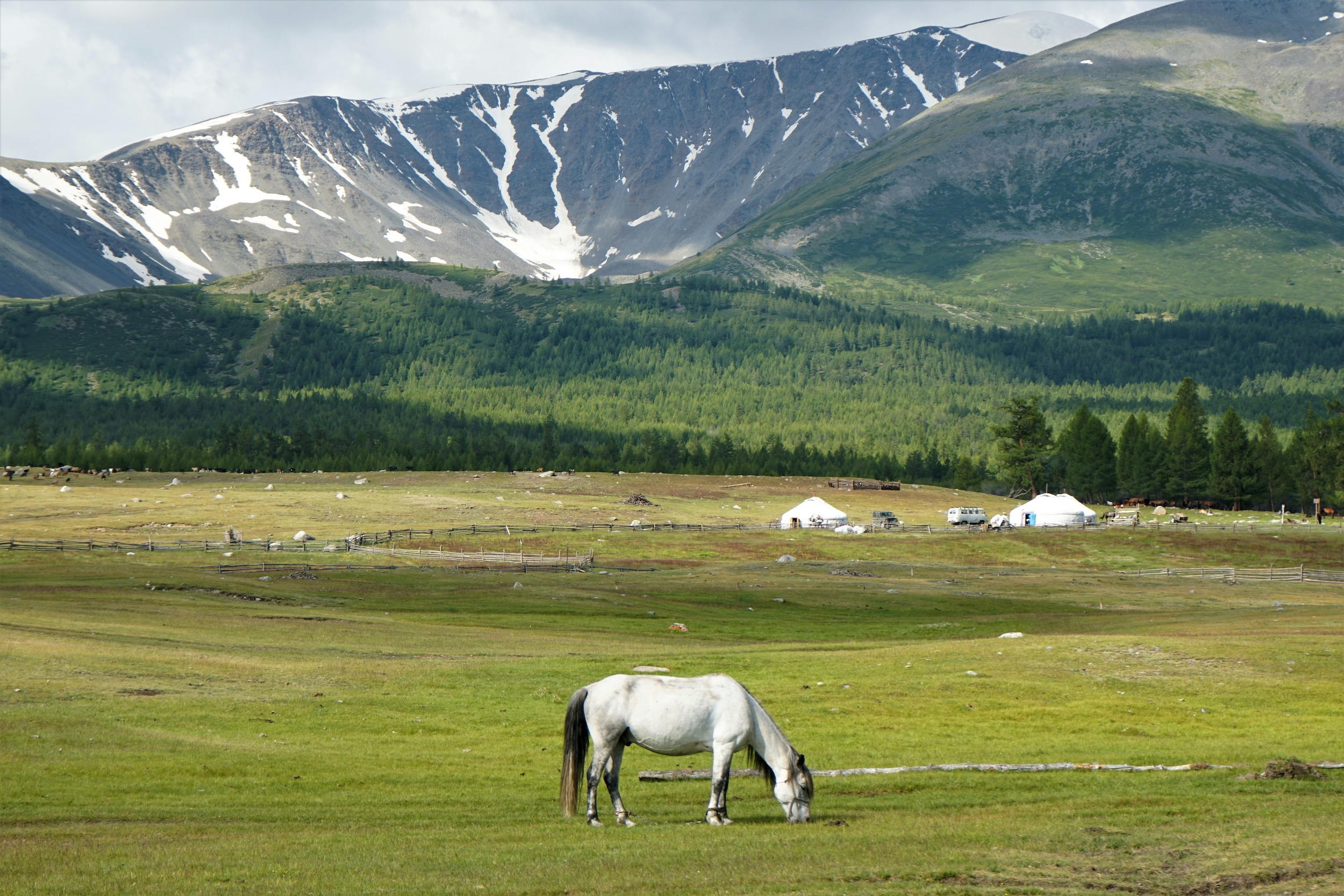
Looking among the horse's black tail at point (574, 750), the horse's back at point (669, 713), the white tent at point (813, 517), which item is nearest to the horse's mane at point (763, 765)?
→ the horse's back at point (669, 713)

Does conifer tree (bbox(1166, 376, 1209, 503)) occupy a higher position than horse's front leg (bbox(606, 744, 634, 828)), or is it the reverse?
conifer tree (bbox(1166, 376, 1209, 503))

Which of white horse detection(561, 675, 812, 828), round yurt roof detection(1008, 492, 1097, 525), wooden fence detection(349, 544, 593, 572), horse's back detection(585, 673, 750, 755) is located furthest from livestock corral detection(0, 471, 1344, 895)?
round yurt roof detection(1008, 492, 1097, 525)

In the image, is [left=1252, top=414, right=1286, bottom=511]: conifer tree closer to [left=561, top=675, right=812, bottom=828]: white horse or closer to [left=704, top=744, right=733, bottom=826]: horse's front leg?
[left=561, top=675, right=812, bottom=828]: white horse

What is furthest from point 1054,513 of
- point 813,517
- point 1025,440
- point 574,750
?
point 574,750

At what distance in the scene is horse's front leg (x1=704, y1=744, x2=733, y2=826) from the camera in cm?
2277

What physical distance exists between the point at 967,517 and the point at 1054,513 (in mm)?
10703

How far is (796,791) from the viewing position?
2320 cm

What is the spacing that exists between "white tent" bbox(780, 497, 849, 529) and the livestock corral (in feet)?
159

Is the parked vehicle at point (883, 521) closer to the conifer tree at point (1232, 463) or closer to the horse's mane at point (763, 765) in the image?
the conifer tree at point (1232, 463)

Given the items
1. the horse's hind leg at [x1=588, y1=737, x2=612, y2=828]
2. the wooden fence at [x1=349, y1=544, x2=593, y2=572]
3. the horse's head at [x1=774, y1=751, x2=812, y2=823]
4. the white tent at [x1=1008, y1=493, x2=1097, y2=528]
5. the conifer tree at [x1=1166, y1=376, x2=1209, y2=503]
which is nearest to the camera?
the horse's hind leg at [x1=588, y1=737, x2=612, y2=828]

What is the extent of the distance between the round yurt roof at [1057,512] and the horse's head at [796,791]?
135 metres

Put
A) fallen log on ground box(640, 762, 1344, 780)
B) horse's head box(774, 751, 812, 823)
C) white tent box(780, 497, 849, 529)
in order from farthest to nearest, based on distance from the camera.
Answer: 1. white tent box(780, 497, 849, 529)
2. fallen log on ground box(640, 762, 1344, 780)
3. horse's head box(774, 751, 812, 823)

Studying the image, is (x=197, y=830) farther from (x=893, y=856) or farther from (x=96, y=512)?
(x=96, y=512)

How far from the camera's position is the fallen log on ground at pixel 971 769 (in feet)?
95.3
